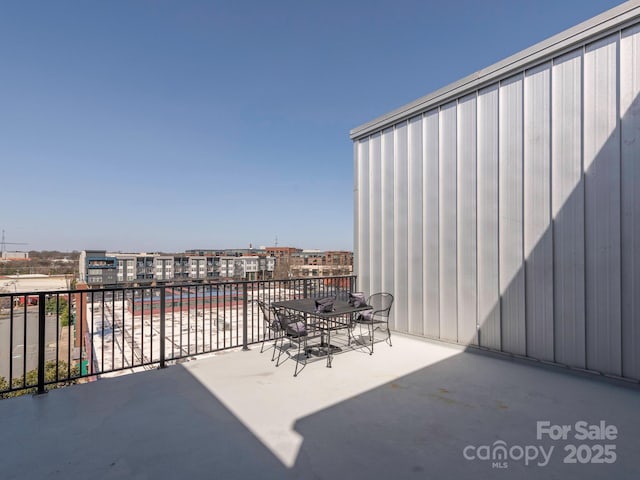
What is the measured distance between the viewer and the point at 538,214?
11.2ft

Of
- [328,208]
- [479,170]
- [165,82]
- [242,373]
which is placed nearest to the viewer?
[242,373]

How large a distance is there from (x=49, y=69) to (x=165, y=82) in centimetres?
241

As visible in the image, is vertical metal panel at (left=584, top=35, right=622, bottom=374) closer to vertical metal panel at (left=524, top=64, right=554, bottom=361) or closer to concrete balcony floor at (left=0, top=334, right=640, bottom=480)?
vertical metal panel at (left=524, top=64, right=554, bottom=361)

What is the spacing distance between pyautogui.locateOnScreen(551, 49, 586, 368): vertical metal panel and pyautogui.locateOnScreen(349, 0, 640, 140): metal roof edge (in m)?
0.15

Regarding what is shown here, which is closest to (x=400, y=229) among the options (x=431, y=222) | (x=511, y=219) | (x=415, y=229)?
(x=415, y=229)

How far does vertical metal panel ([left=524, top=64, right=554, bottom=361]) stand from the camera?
131 inches

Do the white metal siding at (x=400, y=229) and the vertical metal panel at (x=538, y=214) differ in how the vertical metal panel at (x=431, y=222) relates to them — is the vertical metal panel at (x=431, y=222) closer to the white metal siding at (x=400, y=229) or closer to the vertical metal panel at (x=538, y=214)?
the white metal siding at (x=400, y=229)

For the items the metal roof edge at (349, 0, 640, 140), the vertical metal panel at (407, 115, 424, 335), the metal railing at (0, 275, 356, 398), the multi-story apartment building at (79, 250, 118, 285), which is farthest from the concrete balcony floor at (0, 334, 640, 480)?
the multi-story apartment building at (79, 250, 118, 285)

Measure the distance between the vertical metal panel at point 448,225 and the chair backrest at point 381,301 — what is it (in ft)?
3.03

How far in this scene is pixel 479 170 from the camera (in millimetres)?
3936

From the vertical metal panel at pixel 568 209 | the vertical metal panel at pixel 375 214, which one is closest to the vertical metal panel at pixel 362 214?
the vertical metal panel at pixel 375 214

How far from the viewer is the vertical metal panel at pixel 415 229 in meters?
4.60

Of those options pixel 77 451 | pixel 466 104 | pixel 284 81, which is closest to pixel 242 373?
pixel 77 451

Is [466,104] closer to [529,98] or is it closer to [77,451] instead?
[529,98]
